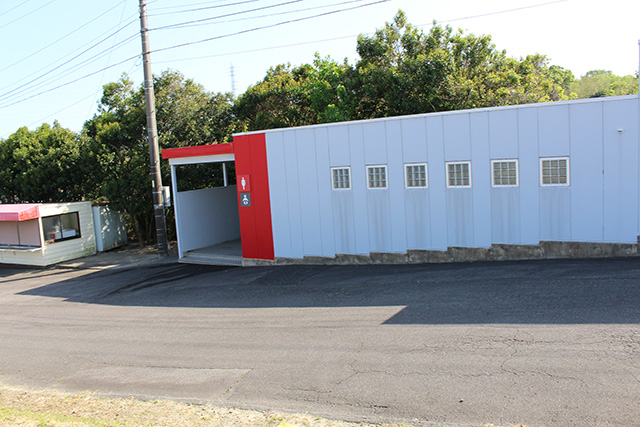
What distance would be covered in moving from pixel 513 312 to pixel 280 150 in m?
9.12

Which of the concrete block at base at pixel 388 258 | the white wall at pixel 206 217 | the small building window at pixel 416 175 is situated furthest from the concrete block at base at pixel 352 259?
the white wall at pixel 206 217

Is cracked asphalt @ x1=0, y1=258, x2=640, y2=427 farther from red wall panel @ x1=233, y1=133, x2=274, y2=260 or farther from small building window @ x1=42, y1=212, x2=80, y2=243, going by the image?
small building window @ x1=42, y1=212, x2=80, y2=243

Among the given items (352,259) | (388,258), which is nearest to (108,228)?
(352,259)

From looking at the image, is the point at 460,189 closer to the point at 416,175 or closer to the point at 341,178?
the point at 416,175

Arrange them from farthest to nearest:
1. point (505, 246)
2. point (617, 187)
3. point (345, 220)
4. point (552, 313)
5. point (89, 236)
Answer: point (89, 236), point (345, 220), point (505, 246), point (617, 187), point (552, 313)

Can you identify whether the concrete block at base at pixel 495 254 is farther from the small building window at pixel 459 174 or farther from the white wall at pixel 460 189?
the small building window at pixel 459 174

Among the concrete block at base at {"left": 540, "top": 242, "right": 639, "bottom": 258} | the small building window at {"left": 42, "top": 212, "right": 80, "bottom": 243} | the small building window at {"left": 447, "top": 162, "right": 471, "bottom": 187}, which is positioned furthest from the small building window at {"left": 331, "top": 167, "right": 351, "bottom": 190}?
the small building window at {"left": 42, "top": 212, "right": 80, "bottom": 243}

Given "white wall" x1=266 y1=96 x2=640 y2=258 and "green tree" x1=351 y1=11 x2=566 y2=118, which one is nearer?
"white wall" x1=266 y1=96 x2=640 y2=258

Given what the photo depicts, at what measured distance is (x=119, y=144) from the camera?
2259 cm

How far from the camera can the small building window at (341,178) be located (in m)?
14.5

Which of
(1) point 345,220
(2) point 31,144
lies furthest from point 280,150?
(2) point 31,144

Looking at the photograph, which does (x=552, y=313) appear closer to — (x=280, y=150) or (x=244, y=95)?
(x=280, y=150)

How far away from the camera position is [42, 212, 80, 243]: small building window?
19.5m

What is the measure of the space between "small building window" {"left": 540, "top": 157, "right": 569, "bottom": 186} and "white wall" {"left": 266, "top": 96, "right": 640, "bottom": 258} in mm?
128
